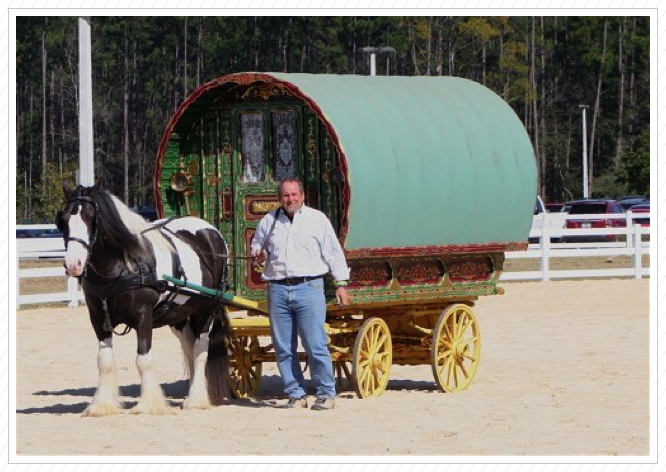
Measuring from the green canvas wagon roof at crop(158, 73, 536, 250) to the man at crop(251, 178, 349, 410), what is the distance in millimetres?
449

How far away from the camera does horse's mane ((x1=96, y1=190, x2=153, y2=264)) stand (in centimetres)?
1293

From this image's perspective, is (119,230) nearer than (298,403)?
Yes

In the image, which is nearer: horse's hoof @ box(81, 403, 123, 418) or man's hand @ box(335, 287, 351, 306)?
horse's hoof @ box(81, 403, 123, 418)

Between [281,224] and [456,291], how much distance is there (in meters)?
2.41

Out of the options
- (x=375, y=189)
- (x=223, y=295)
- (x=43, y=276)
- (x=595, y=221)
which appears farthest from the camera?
(x=595, y=221)

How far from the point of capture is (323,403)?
13258 millimetres

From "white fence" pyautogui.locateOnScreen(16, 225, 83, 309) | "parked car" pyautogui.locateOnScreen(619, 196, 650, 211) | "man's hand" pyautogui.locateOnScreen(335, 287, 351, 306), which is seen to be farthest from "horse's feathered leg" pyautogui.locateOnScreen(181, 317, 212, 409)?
"parked car" pyautogui.locateOnScreen(619, 196, 650, 211)

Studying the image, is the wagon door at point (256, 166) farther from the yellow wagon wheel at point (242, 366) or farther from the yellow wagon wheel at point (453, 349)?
the yellow wagon wheel at point (453, 349)

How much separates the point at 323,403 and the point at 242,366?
4.93 feet

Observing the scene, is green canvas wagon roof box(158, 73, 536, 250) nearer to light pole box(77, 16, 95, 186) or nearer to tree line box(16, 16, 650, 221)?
light pole box(77, 16, 95, 186)

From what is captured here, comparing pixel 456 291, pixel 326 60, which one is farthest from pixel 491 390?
pixel 326 60

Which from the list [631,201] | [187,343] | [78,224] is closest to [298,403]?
[187,343]

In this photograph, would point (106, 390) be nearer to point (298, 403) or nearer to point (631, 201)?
point (298, 403)

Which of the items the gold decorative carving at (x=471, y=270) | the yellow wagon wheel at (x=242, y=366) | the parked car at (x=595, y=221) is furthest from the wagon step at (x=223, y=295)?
the parked car at (x=595, y=221)
